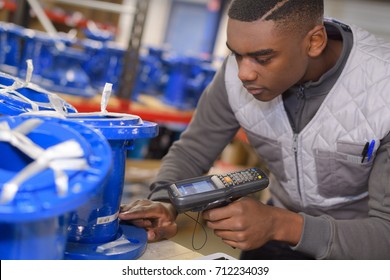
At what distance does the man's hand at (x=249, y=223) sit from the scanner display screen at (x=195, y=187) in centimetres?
6

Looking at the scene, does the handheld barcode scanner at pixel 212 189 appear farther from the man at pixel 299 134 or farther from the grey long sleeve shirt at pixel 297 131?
the grey long sleeve shirt at pixel 297 131

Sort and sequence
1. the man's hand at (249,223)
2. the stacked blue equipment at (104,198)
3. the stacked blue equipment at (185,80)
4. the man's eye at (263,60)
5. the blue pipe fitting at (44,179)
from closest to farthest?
the blue pipe fitting at (44,179)
the stacked blue equipment at (104,198)
the man's hand at (249,223)
the man's eye at (263,60)
the stacked blue equipment at (185,80)

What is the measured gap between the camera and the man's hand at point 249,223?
897mm

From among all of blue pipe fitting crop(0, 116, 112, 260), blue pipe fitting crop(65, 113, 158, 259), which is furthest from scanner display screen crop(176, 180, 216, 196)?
blue pipe fitting crop(0, 116, 112, 260)

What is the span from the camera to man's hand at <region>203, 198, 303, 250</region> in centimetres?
90

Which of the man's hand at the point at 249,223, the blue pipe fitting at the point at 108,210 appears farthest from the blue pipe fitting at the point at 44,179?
the man's hand at the point at 249,223

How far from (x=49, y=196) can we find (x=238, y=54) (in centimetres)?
60

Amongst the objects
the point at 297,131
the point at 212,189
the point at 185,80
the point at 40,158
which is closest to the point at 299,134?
the point at 297,131

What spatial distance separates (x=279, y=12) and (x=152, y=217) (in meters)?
0.48

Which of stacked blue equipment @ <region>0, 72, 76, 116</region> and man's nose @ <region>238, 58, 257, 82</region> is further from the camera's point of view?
man's nose @ <region>238, 58, 257, 82</region>

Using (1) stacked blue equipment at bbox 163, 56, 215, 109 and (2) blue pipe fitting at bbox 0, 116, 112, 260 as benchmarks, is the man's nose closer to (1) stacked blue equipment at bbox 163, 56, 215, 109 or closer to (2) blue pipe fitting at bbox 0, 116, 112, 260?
(2) blue pipe fitting at bbox 0, 116, 112, 260
